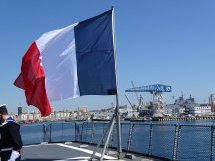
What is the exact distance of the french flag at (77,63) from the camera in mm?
12055

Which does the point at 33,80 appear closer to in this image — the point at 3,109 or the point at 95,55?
the point at 95,55

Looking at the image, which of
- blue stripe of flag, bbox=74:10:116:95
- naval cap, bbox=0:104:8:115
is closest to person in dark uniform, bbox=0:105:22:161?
naval cap, bbox=0:104:8:115

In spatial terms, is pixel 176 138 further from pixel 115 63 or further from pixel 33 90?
pixel 33 90

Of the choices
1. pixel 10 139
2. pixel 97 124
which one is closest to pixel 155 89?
pixel 97 124

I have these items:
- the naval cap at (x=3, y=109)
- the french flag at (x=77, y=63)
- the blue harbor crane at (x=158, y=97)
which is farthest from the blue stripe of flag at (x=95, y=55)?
the blue harbor crane at (x=158, y=97)

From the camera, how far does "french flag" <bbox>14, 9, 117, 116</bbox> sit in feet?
39.5

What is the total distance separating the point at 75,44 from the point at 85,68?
687 mm

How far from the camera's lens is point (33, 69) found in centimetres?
1202

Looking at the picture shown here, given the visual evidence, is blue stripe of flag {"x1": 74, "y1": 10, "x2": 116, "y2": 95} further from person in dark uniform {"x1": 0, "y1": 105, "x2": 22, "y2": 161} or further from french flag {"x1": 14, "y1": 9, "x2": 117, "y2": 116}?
person in dark uniform {"x1": 0, "y1": 105, "x2": 22, "y2": 161}

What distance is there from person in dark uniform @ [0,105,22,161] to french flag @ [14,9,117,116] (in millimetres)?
4146

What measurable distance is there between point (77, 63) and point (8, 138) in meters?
4.85

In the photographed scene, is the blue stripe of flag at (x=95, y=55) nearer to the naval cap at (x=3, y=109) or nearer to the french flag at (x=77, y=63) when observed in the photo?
the french flag at (x=77, y=63)

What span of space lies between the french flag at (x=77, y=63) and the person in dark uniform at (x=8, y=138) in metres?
4.15

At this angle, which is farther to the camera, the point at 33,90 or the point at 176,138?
the point at 176,138
